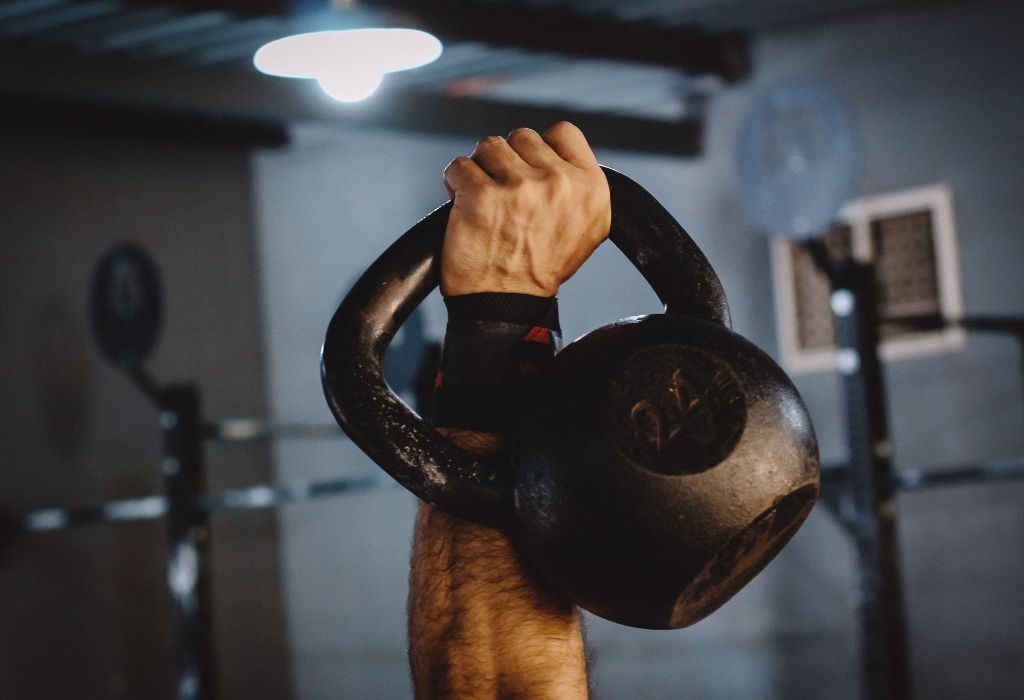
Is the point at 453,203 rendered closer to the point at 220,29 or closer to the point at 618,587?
the point at 618,587

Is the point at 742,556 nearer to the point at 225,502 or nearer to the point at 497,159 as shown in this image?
the point at 497,159

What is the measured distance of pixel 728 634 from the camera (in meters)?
5.73

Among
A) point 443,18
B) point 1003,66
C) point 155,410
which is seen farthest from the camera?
point 155,410

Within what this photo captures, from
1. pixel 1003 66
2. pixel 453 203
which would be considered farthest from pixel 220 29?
pixel 453 203

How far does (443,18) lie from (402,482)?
13.9ft

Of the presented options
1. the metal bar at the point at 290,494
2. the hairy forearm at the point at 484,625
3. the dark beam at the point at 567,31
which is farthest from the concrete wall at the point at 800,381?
the hairy forearm at the point at 484,625

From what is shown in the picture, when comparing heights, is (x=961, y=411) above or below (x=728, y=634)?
above

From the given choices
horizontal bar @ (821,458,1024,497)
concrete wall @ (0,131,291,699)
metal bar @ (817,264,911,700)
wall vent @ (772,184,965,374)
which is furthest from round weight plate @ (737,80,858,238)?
concrete wall @ (0,131,291,699)

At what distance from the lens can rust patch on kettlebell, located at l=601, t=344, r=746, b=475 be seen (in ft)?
1.73

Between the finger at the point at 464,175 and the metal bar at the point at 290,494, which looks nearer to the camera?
the finger at the point at 464,175

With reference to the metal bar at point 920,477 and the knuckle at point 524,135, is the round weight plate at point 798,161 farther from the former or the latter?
the knuckle at point 524,135

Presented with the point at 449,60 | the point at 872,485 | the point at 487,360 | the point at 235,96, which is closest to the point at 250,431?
the point at 235,96

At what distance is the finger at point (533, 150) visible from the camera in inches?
23.1

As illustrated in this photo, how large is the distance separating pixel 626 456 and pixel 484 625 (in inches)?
4.1
